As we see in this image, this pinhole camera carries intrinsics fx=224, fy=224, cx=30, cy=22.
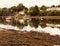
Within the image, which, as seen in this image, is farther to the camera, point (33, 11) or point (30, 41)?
point (33, 11)

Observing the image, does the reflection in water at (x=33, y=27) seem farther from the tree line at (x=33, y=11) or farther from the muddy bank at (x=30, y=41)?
the tree line at (x=33, y=11)

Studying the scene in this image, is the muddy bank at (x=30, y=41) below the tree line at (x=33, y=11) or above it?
above

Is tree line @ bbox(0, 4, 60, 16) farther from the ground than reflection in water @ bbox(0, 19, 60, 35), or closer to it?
closer to it

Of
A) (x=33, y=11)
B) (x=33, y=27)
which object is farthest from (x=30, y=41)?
(x=33, y=11)

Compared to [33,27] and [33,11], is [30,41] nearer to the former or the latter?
[33,27]

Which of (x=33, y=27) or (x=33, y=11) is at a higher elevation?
(x=33, y=27)

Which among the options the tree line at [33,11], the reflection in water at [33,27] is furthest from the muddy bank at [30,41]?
the tree line at [33,11]

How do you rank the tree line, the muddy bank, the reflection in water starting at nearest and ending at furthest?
the muddy bank, the reflection in water, the tree line

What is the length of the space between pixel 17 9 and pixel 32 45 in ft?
349

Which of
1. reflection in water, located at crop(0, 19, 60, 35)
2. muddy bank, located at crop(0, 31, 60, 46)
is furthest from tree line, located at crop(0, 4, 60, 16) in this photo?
muddy bank, located at crop(0, 31, 60, 46)

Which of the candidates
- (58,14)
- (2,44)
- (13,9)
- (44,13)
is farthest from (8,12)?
(2,44)

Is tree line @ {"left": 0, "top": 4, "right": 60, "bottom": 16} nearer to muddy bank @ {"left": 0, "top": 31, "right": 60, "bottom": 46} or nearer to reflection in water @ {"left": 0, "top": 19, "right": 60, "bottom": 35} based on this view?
reflection in water @ {"left": 0, "top": 19, "right": 60, "bottom": 35}

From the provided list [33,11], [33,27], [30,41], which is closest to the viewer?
[30,41]

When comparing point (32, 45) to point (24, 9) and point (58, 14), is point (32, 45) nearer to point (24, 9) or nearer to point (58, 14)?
point (58, 14)
